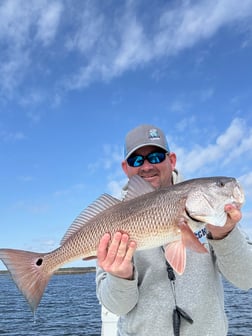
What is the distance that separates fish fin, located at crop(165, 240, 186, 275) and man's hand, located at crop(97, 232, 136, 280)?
325 mm

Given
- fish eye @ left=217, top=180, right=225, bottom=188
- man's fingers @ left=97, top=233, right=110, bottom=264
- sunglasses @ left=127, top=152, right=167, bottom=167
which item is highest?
sunglasses @ left=127, top=152, right=167, bottom=167

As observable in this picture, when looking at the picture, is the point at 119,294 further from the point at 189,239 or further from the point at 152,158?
the point at 152,158

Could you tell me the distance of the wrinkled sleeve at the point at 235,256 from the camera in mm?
3635

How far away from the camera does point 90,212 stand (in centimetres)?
396

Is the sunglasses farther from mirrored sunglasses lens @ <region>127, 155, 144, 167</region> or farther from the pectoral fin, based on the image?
the pectoral fin

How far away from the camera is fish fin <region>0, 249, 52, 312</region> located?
3748mm

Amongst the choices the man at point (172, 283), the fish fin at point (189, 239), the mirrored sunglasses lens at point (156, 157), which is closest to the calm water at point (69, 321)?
the man at point (172, 283)

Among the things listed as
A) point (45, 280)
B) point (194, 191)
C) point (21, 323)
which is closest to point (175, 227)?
point (194, 191)

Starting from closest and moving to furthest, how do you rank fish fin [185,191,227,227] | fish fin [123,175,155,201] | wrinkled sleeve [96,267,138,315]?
1. fish fin [185,191,227,227]
2. wrinkled sleeve [96,267,138,315]
3. fish fin [123,175,155,201]

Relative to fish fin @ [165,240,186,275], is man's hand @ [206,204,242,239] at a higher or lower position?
higher

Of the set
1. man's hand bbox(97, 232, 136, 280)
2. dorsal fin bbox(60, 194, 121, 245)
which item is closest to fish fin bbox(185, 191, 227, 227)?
man's hand bbox(97, 232, 136, 280)

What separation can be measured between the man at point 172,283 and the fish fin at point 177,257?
312 mm

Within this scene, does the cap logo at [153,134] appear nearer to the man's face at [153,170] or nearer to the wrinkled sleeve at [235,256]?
the man's face at [153,170]

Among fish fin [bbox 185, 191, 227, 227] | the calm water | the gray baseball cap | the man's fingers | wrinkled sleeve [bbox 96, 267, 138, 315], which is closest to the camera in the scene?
fish fin [bbox 185, 191, 227, 227]
